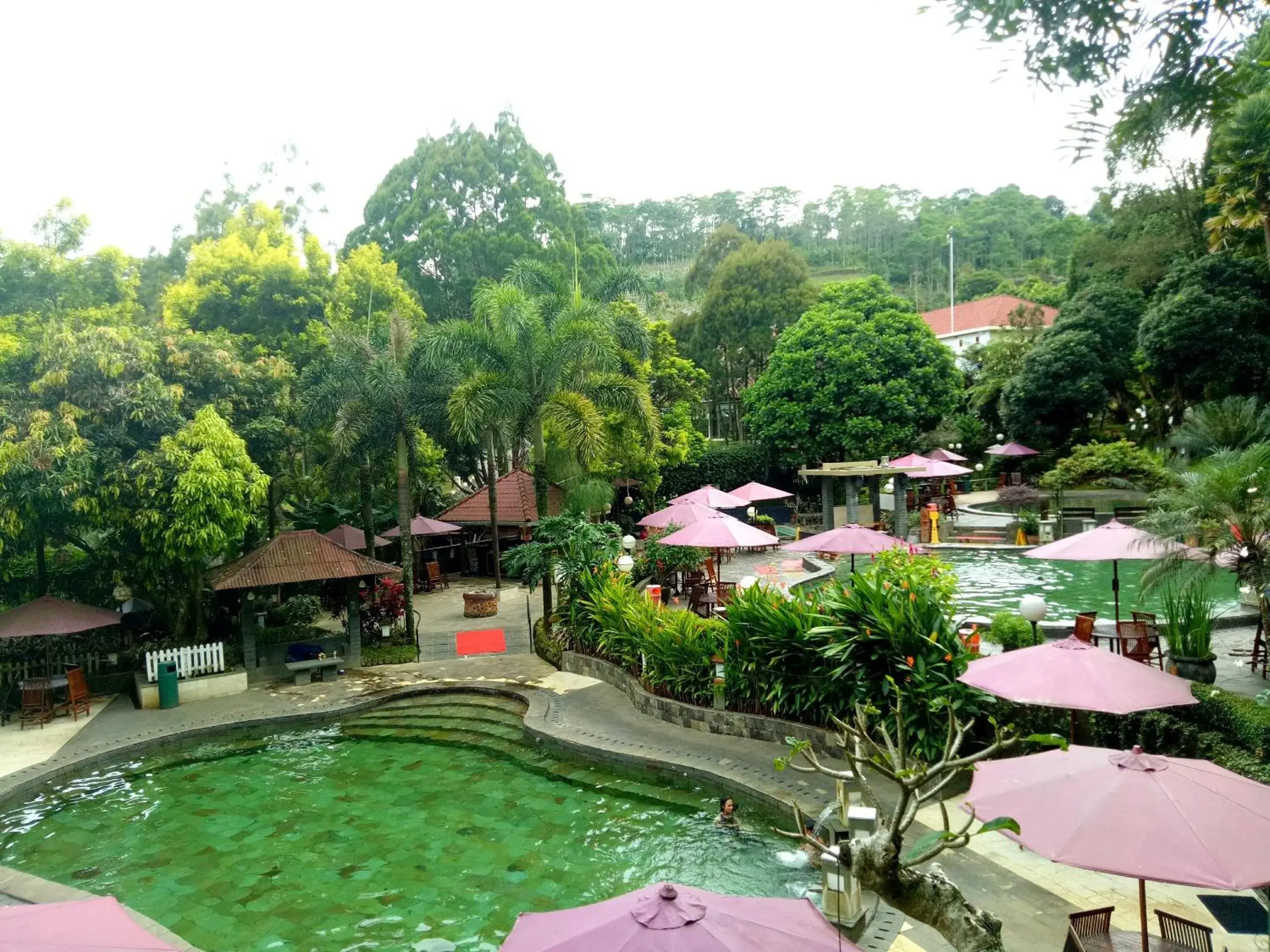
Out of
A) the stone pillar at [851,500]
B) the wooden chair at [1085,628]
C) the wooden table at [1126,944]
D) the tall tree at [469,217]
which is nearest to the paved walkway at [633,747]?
the wooden table at [1126,944]

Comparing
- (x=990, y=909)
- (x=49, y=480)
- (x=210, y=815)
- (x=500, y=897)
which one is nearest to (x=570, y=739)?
(x=500, y=897)

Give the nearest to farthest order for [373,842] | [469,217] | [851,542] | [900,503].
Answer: [373,842] → [851,542] → [900,503] → [469,217]

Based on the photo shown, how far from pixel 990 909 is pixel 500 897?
4.42 m

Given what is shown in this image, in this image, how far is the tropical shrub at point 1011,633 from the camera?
11.9 m

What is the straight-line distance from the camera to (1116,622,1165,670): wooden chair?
10711 mm

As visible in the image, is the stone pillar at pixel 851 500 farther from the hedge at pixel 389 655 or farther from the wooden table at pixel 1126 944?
the wooden table at pixel 1126 944

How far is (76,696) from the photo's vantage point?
46.7 ft

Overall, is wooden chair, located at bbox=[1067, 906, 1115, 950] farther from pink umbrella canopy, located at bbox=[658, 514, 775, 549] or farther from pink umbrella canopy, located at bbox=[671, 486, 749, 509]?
pink umbrella canopy, located at bbox=[671, 486, 749, 509]

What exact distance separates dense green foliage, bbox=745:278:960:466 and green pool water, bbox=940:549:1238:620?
7.84 m

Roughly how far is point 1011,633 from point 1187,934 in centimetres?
693

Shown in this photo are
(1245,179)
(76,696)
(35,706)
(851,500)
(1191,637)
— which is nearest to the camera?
(1191,637)

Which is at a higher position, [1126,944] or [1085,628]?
[1085,628]

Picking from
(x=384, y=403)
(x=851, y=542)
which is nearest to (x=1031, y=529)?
(x=851, y=542)

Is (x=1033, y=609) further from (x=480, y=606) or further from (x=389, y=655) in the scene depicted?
(x=480, y=606)
